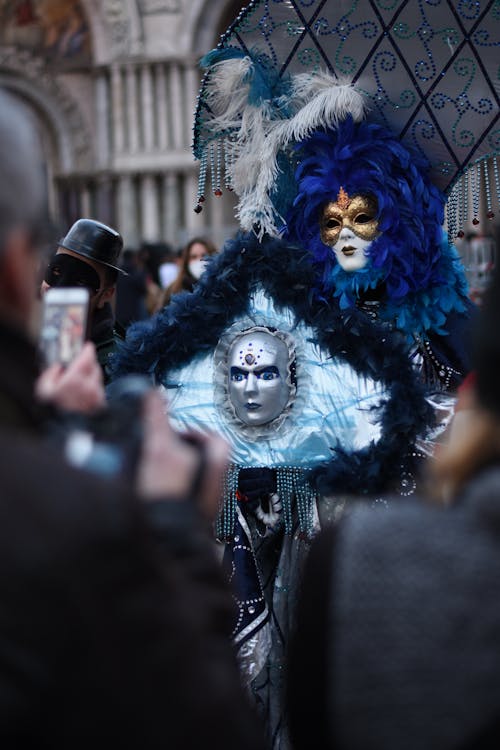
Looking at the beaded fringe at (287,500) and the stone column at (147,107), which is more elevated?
the stone column at (147,107)

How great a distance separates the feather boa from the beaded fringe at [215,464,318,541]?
110 millimetres

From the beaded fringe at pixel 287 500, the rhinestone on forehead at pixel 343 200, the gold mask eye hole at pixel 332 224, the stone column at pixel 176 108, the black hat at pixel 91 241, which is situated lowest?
the beaded fringe at pixel 287 500

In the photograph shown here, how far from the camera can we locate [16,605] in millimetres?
1427

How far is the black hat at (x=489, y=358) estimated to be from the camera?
1.65m

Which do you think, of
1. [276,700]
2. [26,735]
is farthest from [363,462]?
[26,735]

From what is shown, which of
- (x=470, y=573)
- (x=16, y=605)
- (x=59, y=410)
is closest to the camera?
(x=16, y=605)

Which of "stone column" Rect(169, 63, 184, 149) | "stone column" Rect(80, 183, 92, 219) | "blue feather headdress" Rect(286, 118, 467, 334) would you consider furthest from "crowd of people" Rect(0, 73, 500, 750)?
"stone column" Rect(80, 183, 92, 219)

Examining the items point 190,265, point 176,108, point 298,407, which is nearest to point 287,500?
point 298,407

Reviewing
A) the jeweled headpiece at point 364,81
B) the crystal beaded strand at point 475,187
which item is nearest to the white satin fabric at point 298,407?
the jeweled headpiece at point 364,81

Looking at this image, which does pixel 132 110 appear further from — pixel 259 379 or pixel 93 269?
pixel 259 379

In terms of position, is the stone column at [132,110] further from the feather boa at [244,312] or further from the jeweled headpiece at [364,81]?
the feather boa at [244,312]

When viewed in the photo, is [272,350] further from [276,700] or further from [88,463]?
[88,463]

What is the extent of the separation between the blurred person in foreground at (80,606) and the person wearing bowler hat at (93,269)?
2858mm

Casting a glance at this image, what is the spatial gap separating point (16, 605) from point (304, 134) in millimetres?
3019
